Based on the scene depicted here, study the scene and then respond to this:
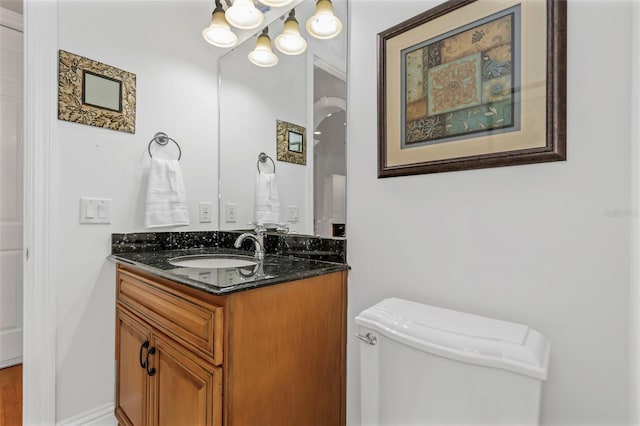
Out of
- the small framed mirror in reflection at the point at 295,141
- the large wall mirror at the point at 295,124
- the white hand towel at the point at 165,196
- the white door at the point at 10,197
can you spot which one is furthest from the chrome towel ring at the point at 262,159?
the white door at the point at 10,197

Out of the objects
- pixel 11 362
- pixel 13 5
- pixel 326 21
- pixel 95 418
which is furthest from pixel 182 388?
pixel 13 5

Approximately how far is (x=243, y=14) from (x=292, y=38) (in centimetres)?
25

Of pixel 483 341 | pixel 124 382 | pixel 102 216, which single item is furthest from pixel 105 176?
pixel 483 341

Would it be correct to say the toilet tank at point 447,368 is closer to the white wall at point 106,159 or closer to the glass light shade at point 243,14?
the white wall at point 106,159

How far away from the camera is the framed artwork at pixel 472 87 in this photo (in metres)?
0.78

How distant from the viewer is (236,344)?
2.85 feet

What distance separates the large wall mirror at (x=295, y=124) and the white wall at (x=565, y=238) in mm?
344

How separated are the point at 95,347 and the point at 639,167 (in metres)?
2.04

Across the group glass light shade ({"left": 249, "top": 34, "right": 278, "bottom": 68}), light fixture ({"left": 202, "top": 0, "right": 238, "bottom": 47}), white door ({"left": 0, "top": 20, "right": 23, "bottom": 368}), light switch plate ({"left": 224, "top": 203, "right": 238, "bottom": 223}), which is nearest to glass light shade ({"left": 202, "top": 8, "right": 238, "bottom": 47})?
light fixture ({"left": 202, "top": 0, "right": 238, "bottom": 47})

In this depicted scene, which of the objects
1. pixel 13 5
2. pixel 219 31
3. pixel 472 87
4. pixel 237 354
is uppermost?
pixel 13 5

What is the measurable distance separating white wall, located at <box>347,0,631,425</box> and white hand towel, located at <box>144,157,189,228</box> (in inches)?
45.9

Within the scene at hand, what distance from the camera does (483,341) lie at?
72 centimetres

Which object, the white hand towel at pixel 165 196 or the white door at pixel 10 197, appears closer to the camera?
the white hand towel at pixel 165 196

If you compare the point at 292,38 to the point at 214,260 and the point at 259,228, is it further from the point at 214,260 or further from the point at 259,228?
the point at 214,260
